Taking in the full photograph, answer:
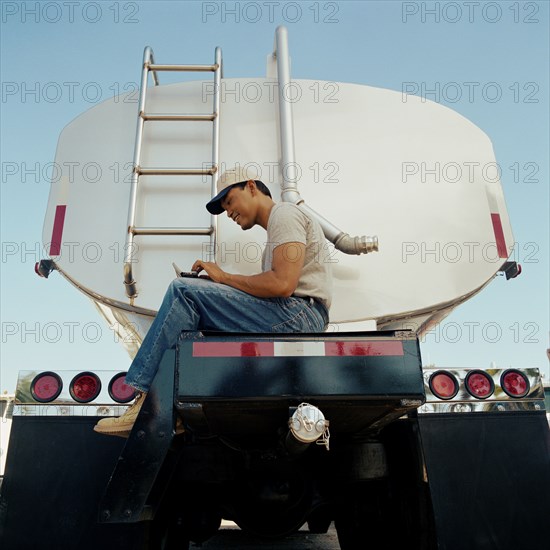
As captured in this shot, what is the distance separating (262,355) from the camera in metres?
1.91

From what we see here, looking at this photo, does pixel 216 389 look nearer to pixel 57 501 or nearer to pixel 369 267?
pixel 57 501

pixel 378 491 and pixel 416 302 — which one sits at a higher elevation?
pixel 416 302

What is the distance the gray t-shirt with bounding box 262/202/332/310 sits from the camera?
217 centimetres

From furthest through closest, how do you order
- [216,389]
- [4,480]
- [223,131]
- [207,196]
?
[223,131]
[207,196]
[4,480]
[216,389]

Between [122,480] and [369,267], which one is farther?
[369,267]

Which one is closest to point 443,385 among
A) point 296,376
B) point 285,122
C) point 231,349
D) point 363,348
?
point 363,348

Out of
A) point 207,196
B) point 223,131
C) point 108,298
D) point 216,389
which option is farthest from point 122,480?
point 223,131

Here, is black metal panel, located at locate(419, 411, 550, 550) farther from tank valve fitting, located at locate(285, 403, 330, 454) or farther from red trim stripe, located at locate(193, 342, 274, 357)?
red trim stripe, located at locate(193, 342, 274, 357)

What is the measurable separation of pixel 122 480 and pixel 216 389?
49cm

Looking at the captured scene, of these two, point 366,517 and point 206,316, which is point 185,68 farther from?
point 366,517

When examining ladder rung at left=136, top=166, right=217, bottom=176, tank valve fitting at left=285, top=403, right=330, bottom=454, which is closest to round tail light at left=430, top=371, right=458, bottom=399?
tank valve fitting at left=285, top=403, right=330, bottom=454

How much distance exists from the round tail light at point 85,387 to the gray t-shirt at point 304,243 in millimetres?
952

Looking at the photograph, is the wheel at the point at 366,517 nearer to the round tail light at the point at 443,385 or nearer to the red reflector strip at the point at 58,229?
the round tail light at the point at 443,385

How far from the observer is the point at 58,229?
3.28 meters
